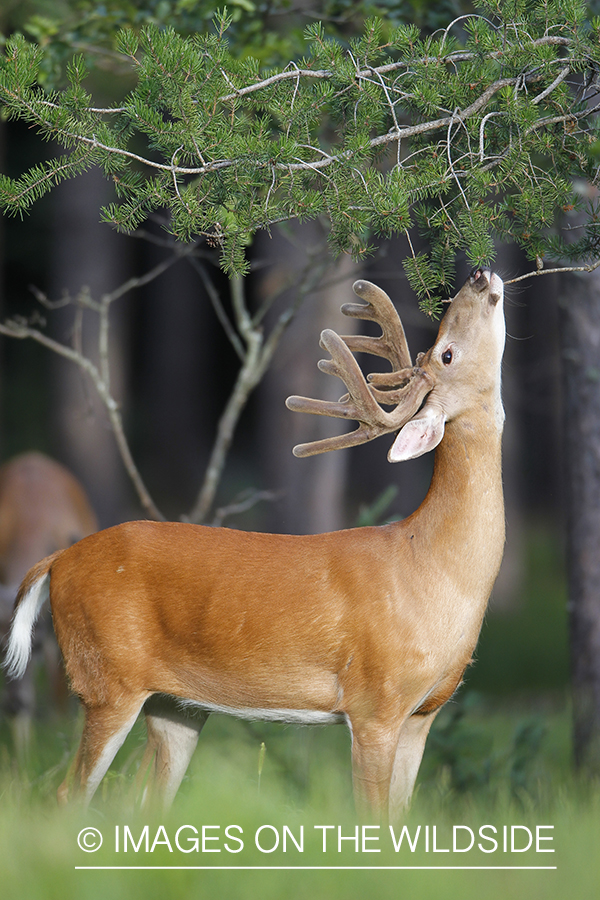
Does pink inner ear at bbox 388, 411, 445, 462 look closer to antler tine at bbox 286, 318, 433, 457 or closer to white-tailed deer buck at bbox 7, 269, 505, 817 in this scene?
→ white-tailed deer buck at bbox 7, 269, 505, 817

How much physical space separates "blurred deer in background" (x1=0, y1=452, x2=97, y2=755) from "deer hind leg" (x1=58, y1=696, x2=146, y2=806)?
2958mm

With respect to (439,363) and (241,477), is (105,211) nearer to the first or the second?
(439,363)

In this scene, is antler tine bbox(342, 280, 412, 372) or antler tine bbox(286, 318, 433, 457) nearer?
antler tine bbox(286, 318, 433, 457)

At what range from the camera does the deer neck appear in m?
3.39

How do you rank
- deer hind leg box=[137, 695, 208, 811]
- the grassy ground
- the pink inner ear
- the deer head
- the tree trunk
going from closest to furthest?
1. the grassy ground
2. the pink inner ear
3. the deer head
4. deer hind leg box=[137, 695, 208, 811]
5. the tree trunk

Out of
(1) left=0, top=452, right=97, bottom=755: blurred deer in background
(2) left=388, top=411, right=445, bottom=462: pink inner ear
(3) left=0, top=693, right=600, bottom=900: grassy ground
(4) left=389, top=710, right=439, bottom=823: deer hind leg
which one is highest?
(2) left=388, top=411, right=445, bottom=462: pink inner ear

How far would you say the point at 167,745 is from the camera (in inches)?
154

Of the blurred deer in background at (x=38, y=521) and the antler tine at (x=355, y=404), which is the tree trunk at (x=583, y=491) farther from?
the blurred deer in background at (x=38, y=521)

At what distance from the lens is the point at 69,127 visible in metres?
2.97

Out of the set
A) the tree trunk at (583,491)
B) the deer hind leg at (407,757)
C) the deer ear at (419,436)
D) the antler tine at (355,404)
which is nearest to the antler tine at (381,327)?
the antler tine at (355,404)

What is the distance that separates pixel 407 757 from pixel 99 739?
1079 millimetres

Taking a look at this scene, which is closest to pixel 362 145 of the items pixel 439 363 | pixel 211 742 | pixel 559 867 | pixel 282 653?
pixel 439 363

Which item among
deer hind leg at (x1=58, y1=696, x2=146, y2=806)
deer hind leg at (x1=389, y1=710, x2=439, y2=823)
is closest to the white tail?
deer hind leg at (x1=58, y1=696, x2=146, y2=806)

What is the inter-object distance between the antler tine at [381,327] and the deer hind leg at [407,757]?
1.26 metres
